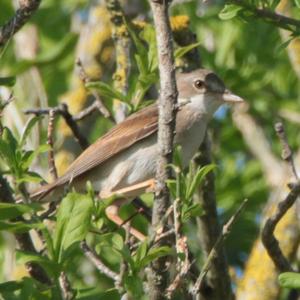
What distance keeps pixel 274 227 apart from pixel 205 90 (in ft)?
6.80

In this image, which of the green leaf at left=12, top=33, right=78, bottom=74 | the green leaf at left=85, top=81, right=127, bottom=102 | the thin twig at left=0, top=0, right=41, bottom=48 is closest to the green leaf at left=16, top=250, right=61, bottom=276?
the thin twig at left=0, top=0, right=41, bottom=48

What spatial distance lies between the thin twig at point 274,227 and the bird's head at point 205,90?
176 cm

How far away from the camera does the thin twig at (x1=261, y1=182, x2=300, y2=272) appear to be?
5.66 metres

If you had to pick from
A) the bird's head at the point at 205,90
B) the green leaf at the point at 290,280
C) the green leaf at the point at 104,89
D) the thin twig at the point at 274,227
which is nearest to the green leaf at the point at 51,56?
the bird's head at the point at 205,90

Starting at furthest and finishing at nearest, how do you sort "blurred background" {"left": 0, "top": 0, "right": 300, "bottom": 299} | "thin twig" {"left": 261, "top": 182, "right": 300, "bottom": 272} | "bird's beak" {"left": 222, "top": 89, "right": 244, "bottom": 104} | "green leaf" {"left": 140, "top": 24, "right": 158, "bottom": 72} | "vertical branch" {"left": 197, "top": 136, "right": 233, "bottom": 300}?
"blurred background" {"left": 0, "top": 0, "right": 300, "bottom": 299}, "bird's beak" {"left": 222, "top": 89, "right": 244, "bottom": 104}, "vertical branch" {"left": 197, "top": 136, "right": 233, "bottom": 300}, "green leaf" {"left": 140, "top": 24, "right": 158, "bottom": 72}, "thin twig" {"left": 261, "top": 182, "right": 300, "bottom": 272}

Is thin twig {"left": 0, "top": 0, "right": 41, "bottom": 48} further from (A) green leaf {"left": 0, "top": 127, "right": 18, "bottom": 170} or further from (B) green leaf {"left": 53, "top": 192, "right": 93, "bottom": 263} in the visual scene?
(B) green leaf {"left": 53, "top": 192, "right": 93, "bottom": 263}

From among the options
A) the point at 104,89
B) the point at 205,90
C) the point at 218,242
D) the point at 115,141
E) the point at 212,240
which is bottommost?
the point at 212,240

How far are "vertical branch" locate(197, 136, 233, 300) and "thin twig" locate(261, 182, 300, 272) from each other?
0.49 m

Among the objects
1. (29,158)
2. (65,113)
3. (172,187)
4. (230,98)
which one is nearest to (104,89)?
(65,113)

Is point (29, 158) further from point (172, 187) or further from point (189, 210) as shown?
point (189, 210)

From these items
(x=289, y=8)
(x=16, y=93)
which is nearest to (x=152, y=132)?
(x=289, y=8)

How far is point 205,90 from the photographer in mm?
7734

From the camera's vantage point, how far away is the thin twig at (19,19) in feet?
18.0

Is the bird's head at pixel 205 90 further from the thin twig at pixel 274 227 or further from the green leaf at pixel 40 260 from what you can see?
the green leaf at pixel 40 260
